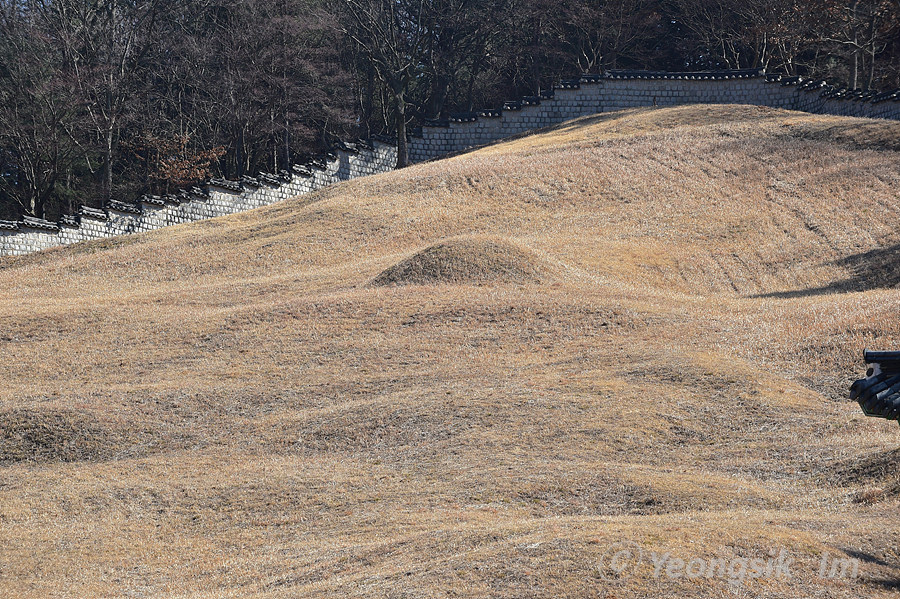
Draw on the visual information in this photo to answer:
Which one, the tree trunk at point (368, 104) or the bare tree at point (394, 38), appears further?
the tree trunk at point (368, 104)

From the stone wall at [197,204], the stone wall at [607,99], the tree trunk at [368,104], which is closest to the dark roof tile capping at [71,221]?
the stone wall at [197,204]

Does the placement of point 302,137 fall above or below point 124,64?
below

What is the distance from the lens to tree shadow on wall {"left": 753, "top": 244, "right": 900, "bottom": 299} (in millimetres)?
26469

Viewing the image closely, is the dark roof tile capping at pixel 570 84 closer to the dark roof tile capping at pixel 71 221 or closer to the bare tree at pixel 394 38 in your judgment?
the bare tree at pixel 394 38

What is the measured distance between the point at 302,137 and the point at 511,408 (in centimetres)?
4292

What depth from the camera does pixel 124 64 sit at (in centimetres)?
5109

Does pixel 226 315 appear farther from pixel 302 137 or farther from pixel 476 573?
pixel 302 137

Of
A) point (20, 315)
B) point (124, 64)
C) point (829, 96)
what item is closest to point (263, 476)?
point (20, 315)

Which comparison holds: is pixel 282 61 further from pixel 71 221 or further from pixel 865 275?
pixel 865 275

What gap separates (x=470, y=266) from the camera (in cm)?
2689

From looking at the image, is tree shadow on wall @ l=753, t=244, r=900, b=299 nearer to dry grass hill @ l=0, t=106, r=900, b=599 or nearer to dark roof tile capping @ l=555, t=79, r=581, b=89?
dry grass hill @ l=0, t=106, r=900, b=599

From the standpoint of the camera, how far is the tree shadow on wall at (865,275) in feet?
86.8

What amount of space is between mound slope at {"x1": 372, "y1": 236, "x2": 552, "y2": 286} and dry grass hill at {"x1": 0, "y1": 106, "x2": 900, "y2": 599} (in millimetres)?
92

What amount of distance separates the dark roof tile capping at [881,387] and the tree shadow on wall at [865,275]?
669 inches
